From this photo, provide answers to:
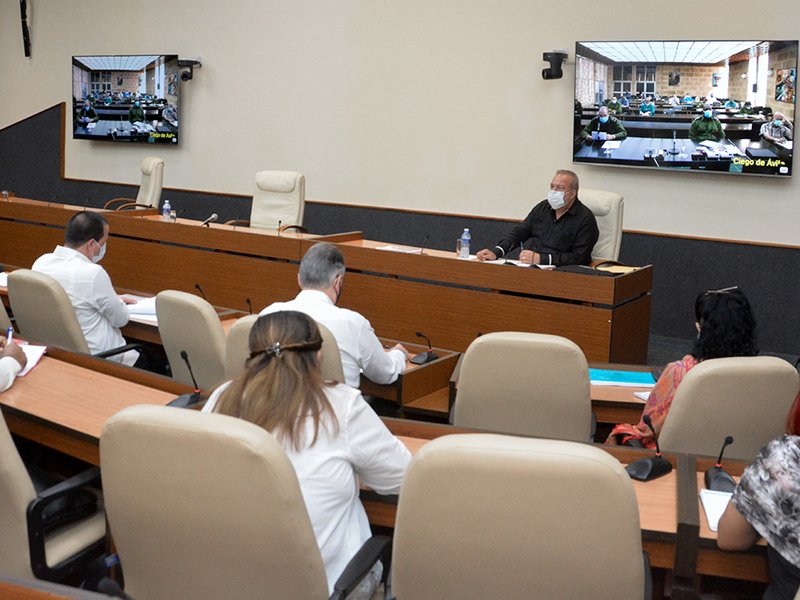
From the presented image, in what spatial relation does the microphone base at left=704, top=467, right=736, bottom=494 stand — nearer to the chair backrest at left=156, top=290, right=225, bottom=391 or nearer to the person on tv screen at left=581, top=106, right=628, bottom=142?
the chair backrest at left=156, top=290, right=225, bottom=391

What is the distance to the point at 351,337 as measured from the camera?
3.52 metres

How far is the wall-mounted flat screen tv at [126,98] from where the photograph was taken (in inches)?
391

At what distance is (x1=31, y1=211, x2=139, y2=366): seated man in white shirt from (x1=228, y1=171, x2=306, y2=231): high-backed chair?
310 cm

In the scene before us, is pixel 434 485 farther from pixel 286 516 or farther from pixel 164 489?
pixel 164 489

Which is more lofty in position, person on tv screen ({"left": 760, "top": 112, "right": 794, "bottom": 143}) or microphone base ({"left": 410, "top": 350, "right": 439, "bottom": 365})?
person on tv screen ({"left": 760, "top": 112, "right": 794, "bottom": 143})

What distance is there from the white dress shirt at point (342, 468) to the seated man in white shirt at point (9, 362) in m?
1.47

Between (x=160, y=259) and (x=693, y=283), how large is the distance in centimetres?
417

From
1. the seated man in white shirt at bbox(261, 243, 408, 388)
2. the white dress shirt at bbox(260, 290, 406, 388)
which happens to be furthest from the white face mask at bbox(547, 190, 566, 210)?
the white dress shirt at bbox(260, 290, 406, 388)

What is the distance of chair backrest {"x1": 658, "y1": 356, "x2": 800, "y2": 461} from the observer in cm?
276

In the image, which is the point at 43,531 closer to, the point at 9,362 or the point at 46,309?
the point at 9,362

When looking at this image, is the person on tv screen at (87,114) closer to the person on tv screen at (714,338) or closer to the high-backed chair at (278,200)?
the high-backed chair at (278,200)

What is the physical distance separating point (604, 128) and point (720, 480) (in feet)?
17.3

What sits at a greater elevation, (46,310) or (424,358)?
(46,310)

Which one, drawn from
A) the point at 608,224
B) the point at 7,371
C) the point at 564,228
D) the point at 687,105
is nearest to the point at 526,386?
the point at 7,371
